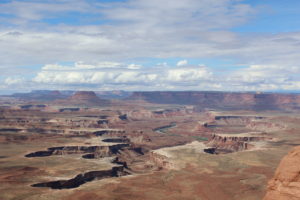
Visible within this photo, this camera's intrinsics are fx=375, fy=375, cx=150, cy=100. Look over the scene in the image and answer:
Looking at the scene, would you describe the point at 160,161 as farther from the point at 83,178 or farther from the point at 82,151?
the point at 83,178

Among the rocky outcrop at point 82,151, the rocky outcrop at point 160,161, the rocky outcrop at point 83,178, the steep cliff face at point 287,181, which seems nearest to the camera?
the steep cliff face at point 287,181

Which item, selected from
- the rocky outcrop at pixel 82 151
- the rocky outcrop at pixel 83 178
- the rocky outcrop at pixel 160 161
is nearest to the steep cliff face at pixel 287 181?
the rocky outcrop at pixel 83 178

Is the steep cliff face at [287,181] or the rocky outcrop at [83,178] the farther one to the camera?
the rocky outcrop at [83,178]

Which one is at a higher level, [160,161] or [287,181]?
[287,181]

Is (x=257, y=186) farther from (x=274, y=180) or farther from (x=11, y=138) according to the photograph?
(x=11, y=138)

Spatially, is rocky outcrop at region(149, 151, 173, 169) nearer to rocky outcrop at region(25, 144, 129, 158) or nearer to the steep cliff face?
rocky outcrop at region(25, 144, 129, 158)

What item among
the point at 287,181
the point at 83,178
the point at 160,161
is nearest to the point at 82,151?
the point at 160,161

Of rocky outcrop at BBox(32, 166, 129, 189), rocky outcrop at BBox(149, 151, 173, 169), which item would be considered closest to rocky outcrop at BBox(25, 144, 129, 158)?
rocky outcrop at BBox(149, 151, 173, 169)

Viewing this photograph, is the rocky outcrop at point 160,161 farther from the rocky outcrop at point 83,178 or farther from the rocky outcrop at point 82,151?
the rocky outcrop at point 83,178

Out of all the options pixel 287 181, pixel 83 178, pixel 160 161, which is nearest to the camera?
pixel 287 181
